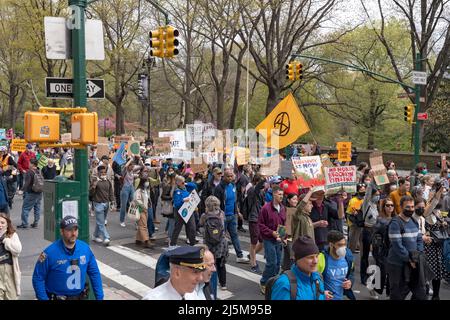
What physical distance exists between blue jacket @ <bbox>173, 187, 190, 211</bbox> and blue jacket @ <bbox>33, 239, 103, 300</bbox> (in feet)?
17.3

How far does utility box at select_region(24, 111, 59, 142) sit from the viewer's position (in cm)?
593

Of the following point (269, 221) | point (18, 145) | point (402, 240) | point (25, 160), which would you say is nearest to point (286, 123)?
point (269, 221)

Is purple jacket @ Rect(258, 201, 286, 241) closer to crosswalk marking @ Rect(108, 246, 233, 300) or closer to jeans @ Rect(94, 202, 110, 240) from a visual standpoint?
crosswalk marking @ Rect(108, 246, 233, 300)

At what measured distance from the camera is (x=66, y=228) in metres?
4.97

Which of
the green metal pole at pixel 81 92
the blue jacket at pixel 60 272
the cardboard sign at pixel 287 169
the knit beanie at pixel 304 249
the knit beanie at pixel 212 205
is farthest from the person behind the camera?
the cardboard sign at pixel 287 169

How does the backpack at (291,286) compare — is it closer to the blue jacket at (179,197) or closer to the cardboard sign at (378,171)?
the blue jacket at (179,197)

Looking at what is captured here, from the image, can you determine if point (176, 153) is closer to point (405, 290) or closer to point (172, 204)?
point (172, 204)

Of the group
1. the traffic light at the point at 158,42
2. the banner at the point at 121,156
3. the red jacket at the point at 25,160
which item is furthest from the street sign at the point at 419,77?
the red jacket at the point at 25,160

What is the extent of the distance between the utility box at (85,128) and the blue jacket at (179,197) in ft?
14.4

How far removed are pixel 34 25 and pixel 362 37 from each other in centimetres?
2387

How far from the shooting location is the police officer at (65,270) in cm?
485

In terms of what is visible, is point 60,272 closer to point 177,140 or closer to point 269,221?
point 269,221

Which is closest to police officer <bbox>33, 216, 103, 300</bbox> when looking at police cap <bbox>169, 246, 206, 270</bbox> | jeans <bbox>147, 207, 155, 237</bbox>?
police cap <bbox>169, 246, 206, 270</bbox>
